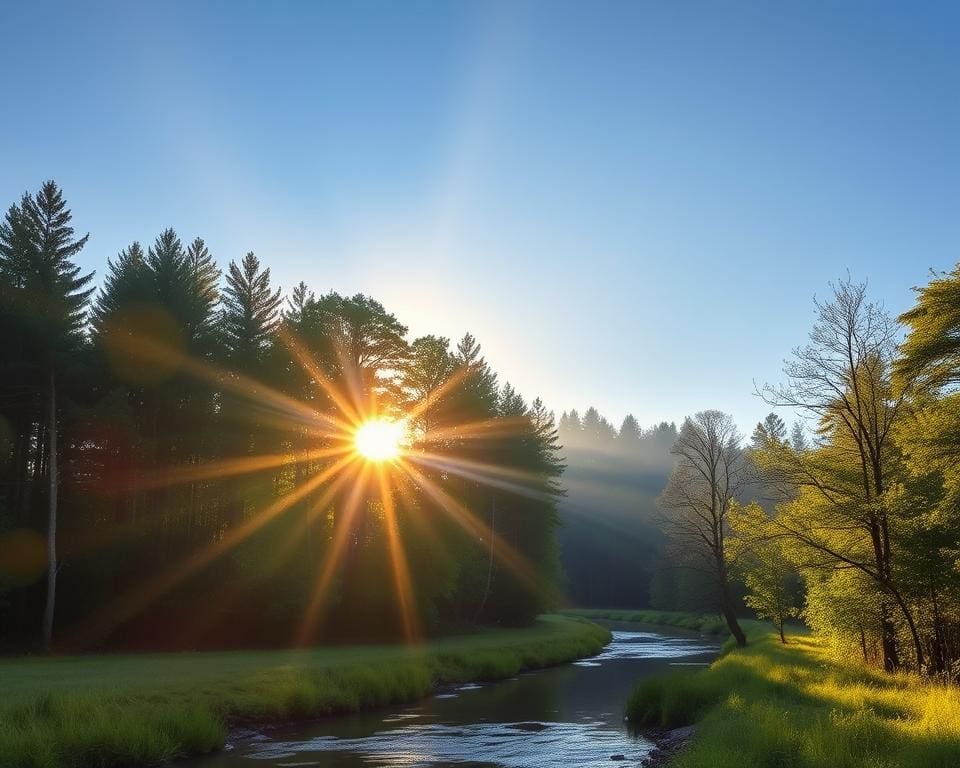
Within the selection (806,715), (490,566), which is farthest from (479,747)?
(490,566)

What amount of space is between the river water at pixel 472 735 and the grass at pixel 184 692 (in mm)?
933

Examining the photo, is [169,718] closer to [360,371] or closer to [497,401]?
[360,371]

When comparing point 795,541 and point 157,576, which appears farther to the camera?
point 157,576

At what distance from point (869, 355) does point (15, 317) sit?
130 feet

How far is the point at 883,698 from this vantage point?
17516 mm

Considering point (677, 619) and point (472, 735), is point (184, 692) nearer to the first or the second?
point (472, 735)

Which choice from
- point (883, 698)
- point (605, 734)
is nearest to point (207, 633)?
point (605, 734)

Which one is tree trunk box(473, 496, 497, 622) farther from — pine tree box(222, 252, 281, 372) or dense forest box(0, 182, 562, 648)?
pine tree box(222, 252, 281, 372)

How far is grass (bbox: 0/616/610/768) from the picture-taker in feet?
57.3

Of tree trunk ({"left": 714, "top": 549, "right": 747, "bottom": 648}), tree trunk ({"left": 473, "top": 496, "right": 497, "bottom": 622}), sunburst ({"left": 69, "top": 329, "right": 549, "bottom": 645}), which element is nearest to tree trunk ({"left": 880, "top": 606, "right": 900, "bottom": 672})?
tree trunk ({"left": 714, "top": 549, "right": 747, "bottom": 648})

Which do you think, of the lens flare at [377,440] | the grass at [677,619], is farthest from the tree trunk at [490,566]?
the grass at [677,619]

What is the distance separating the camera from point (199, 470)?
47.6 metres

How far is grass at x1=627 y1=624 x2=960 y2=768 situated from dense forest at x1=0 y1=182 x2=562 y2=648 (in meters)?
26.4

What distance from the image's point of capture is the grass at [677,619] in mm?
78562
